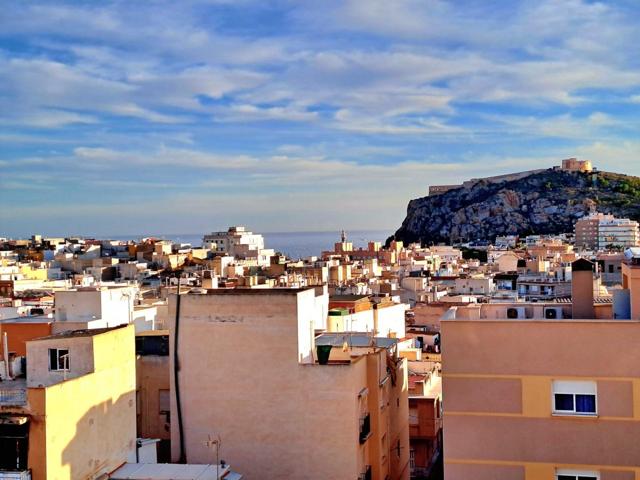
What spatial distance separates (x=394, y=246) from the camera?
413 ft

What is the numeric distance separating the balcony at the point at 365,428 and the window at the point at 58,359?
537cm

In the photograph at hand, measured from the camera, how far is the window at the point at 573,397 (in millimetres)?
12742

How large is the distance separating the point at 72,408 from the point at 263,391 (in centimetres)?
411

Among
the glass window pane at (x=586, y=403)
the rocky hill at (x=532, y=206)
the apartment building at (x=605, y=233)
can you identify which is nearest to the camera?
the glass window pane at (x=586, y=403)

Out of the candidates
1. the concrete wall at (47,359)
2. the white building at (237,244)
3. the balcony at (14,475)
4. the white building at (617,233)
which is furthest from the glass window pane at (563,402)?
the white building at (617,233)

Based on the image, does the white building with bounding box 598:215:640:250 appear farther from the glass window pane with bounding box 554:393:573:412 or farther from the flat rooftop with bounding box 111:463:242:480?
the flat rooftop with bounding box 111:463:242:480

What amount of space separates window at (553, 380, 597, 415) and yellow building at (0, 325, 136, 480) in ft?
22.1

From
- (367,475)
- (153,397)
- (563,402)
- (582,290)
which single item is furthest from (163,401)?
(582,290)

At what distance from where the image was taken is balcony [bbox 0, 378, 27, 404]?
458 inches

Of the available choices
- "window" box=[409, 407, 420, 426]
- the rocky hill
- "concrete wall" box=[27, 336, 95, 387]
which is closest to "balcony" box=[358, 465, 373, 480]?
"concrete wall" box=[27, 336, 95, 387]

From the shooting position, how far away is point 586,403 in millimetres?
12766

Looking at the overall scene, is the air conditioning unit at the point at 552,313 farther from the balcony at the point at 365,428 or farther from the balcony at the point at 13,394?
the balcony at the point at 13,394

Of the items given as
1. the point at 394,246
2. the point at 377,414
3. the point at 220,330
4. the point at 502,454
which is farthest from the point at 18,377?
the point at 394,246

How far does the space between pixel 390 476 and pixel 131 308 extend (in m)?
8.83
